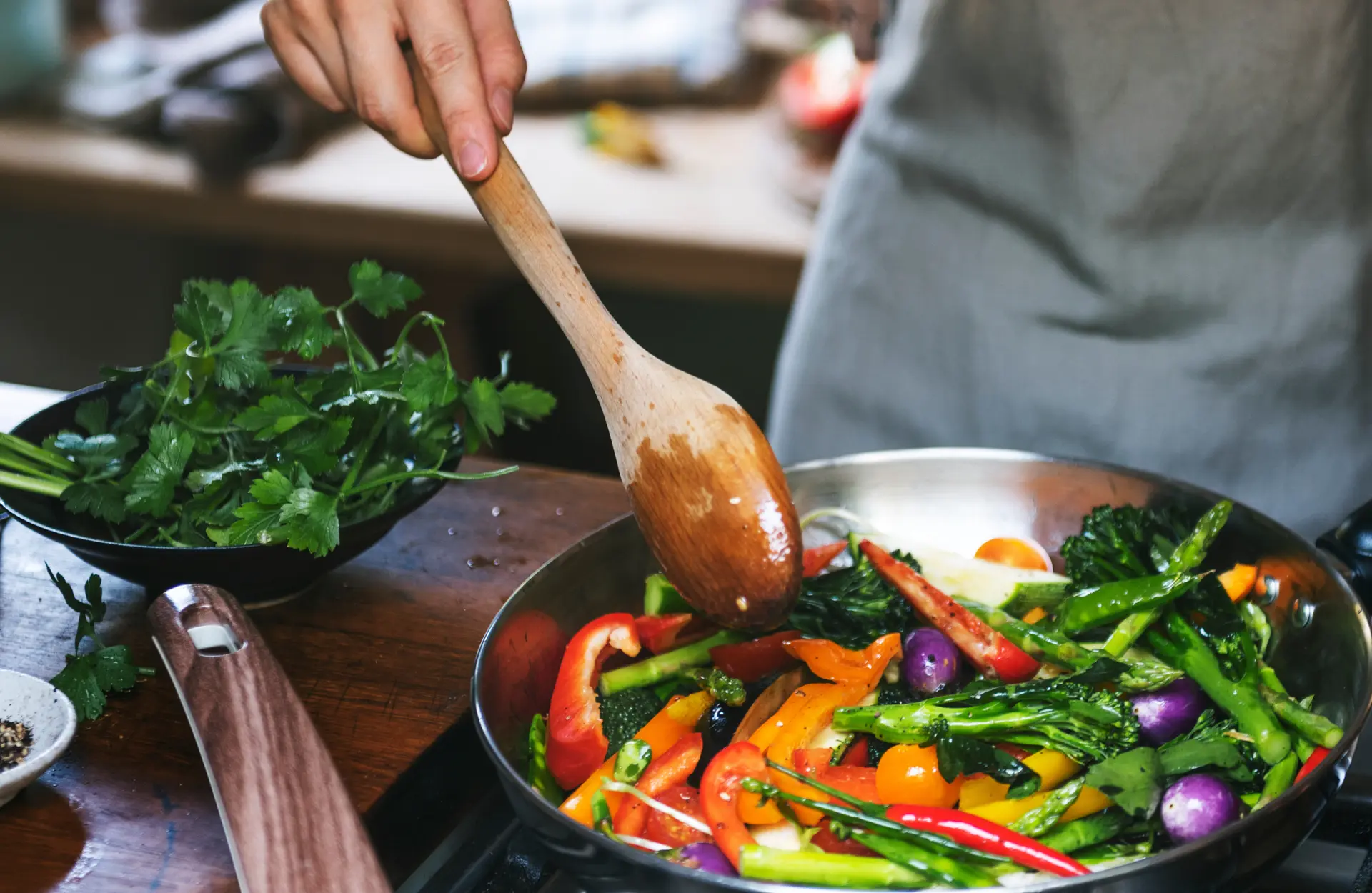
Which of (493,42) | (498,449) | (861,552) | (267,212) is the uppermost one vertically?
(493,42)

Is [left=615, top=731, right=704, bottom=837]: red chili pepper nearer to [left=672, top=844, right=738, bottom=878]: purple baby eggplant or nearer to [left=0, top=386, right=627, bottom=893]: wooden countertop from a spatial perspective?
[left=672, top=844, right=738, bottom=878]: purple baby eggplant

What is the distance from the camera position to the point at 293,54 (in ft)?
3.91

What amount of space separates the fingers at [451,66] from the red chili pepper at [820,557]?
1.50 feet

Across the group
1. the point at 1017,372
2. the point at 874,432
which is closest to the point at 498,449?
the point at 874,432

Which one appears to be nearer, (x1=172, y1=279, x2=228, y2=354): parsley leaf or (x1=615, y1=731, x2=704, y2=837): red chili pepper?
(x1=615, y1=731, x2=704, y2=837): red chili pepper

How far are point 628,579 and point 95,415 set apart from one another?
539 millimetres

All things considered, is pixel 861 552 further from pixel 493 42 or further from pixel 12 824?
pixel 12 824

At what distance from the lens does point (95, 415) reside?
1.18m

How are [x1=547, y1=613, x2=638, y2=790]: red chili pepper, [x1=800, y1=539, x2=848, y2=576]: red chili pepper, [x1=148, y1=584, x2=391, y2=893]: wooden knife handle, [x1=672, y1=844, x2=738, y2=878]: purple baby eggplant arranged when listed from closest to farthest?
[x1=148, y1=584, x2=391, y2=893]: wooden knife handle → [x1=672, y1=844, x2=738, y2=878]: purple baby eggplant → [x1=547, y1=613, x2=638, y2=790]: red chili pepper → [x1=800, y1=539, x2=848, y2=576]: red chili pepper

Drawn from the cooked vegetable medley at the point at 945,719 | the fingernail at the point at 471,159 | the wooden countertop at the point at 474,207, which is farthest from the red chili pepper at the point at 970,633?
the wooden countertop at the point at 474,207

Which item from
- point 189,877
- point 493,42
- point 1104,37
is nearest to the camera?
point 189,877

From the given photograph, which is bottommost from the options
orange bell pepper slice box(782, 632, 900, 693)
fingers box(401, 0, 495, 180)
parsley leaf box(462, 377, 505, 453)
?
orange bell pepper slice box(782, 632, 900, 693)

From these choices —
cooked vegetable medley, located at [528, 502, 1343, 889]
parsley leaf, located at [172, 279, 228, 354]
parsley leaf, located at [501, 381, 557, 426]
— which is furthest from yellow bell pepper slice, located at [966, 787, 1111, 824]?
parsley leaf, located at [172, 279, 228, 354]

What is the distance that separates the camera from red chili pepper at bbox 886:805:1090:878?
77cm
